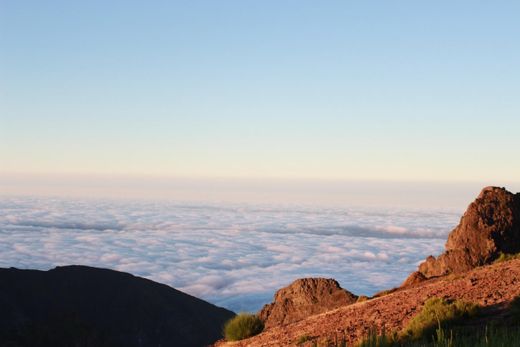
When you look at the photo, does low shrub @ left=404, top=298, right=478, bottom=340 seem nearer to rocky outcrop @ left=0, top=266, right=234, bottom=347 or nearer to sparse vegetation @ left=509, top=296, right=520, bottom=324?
sparse vegetation @ left=509, top=296, right=520, bottom=324

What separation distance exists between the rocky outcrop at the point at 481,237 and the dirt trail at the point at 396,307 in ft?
12.1

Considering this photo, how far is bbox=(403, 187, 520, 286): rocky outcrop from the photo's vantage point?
79.6ft

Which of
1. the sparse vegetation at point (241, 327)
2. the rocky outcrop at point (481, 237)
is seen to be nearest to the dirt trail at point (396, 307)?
the sparse vegetation at point (241, 327)

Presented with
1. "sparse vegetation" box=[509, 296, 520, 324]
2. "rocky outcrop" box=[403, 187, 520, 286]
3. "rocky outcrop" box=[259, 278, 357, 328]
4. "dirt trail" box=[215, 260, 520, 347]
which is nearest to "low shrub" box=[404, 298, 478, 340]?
"dirt trail" box=[215, 260, 520, 347]

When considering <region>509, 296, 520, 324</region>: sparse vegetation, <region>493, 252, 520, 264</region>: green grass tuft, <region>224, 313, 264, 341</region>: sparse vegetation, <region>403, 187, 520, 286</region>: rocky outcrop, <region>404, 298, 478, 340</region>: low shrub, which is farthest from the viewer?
<region>403, 187, 520, 286</region>: rocky outcrop

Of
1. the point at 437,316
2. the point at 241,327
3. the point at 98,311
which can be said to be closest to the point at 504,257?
the point at 241,327

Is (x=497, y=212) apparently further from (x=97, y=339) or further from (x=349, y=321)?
(x=97, y=339)

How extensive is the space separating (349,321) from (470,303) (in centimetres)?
369

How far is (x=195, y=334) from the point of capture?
14050 centimetres

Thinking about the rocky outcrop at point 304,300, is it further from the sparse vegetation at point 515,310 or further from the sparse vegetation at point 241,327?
the sparse vegetation at point 515,310

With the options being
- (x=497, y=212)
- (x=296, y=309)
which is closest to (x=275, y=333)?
(x=296, y=309)

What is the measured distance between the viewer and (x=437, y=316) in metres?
14.3

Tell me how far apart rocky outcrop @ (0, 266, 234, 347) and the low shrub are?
109 meters

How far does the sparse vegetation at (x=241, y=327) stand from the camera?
22094mm
